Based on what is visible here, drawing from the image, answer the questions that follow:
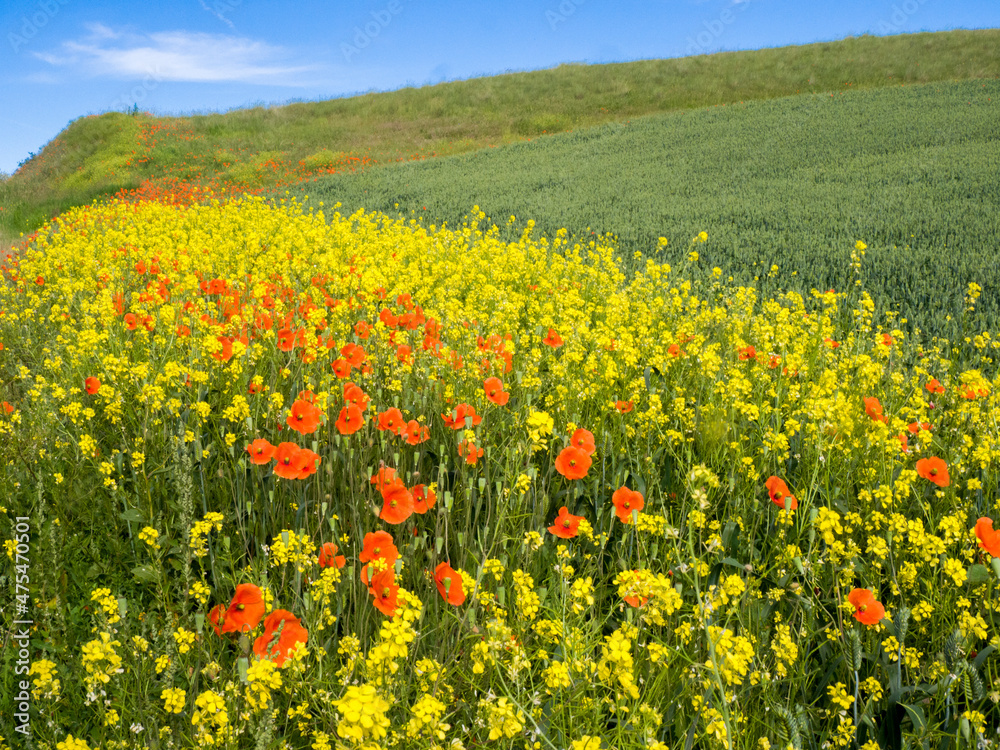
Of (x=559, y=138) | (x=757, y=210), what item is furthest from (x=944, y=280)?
(x=559, y=138)

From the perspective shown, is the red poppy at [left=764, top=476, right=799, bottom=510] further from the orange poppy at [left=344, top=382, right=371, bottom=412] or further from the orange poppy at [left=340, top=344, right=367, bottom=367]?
the orange poppy at [left=340, top=344, right=367, bottom=367]

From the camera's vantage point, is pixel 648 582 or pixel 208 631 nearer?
pixel 648 582

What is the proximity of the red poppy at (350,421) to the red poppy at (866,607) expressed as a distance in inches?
67.1

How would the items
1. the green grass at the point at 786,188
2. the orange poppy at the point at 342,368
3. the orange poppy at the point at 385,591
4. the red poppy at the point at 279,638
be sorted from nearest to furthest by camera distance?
the red poppy at the point at 279,638
the orange poppy at the point at 385,591
the orange poppy at the point at 342,368
the green grass at the point at 786,188

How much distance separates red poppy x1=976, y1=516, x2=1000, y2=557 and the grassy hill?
24793mm

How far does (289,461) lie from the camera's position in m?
2.15

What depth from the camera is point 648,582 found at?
1.54 m

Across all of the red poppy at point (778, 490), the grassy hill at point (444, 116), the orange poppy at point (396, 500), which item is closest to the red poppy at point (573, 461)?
the orange poppy at point (396, 500)

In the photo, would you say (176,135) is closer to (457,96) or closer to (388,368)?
(457,96)

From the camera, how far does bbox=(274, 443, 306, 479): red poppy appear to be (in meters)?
2.06

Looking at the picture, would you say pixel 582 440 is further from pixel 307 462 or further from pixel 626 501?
pixel 307 462

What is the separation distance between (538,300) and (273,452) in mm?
3366

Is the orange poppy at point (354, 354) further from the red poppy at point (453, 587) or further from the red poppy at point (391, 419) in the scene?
the red poppy at point (453, 587)

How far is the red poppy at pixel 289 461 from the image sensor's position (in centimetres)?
206
